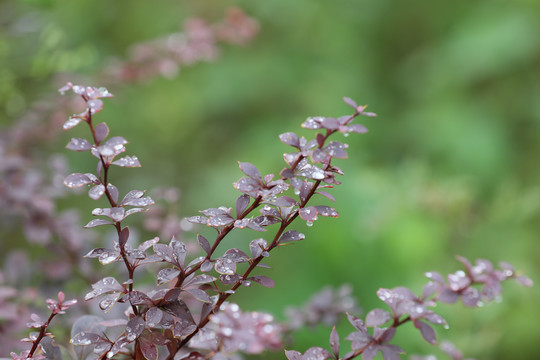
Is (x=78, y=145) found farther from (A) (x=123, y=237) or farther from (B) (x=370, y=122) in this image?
(B) (x=370, y=122)

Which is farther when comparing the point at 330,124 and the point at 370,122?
the point at 370,122

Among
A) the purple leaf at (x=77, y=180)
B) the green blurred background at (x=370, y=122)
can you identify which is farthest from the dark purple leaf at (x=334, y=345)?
the green blurred background at (x=370, y=122)

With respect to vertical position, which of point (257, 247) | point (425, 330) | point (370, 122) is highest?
point (370, 122)

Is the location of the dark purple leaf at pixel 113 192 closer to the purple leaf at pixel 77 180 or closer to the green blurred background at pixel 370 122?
the purple leaf at pixel 77 180

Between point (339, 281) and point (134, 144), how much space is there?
3.96 feet

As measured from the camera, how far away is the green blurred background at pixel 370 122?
5.29ft

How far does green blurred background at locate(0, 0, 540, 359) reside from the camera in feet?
5.29

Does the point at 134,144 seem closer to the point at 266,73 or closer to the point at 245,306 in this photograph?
the point at 266,73

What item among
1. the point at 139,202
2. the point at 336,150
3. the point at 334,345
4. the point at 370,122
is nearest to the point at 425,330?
the point at 334,345

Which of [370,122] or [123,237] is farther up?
[370,122]

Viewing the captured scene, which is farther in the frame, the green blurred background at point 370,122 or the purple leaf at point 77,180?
the green blurred background at point 370,122

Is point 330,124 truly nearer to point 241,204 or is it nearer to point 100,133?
point 241,204

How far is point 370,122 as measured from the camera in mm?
2295

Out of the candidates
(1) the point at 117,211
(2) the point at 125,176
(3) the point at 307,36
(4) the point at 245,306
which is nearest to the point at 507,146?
(3) the point at 307,36
